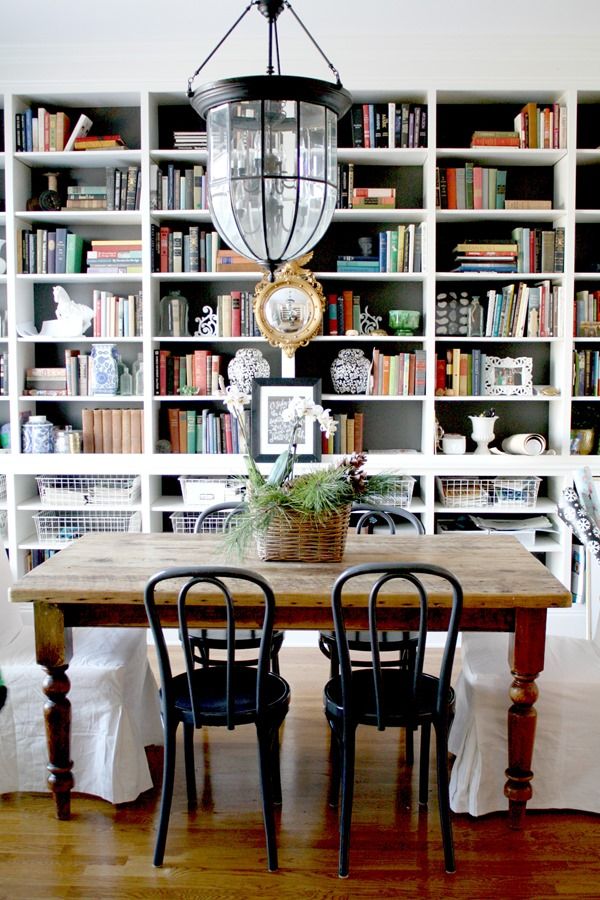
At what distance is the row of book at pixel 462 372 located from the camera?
4320 mm

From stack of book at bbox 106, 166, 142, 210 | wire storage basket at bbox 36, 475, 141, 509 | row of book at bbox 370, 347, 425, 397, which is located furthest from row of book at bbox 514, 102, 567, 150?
wire storage basket at bbox 36, 475, 141, 509

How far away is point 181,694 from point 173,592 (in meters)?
0.32

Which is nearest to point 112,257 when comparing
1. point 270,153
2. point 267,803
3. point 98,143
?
point 98,143

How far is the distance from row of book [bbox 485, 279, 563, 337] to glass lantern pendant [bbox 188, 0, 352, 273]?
2.22 m

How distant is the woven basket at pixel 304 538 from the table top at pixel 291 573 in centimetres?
3

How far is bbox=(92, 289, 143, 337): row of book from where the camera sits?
431 centimetres

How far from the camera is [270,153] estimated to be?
2121 mm

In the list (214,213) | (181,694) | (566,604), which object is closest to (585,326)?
(566,604)

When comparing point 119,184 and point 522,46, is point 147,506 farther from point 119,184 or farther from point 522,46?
point 522,46

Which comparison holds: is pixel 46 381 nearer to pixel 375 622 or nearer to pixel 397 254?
pixel 397 254

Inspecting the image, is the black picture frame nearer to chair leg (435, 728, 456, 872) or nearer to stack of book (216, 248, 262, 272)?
stack of book (216, 248, 262, 272)

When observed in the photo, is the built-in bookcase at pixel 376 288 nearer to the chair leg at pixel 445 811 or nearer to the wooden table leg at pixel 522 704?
the wooden table leg at pixel 522 704

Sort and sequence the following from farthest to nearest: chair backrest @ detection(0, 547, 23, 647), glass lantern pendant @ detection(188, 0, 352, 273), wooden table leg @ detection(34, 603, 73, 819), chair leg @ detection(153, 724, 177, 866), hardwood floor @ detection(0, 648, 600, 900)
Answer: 1. chair backrest @ detection(0, 547, 23, 647)
2. wooden table leg @ detection(34, 603, 73, 819)
3. chair leg @ detection(153, 724, 177, 866)
4. hardwood floor @ detection(0, 648, 600, 900)
5. glass lantern pendant @ detection(188, 0, 352, 273)

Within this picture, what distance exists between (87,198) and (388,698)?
3114mm
